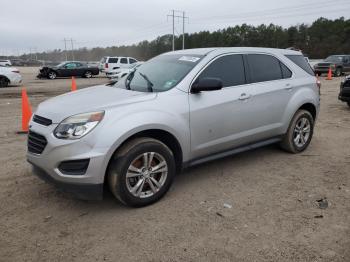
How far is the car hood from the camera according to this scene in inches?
149

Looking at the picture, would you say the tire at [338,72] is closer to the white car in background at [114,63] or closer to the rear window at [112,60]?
the white car in background at [114,63]

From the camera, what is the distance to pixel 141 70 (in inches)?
206

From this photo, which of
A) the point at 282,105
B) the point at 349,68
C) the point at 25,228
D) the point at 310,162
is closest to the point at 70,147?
the point at 25,228

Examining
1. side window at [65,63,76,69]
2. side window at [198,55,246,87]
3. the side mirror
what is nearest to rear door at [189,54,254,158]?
side window at [198,55,246,87]

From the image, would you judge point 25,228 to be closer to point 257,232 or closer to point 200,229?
point 200,229

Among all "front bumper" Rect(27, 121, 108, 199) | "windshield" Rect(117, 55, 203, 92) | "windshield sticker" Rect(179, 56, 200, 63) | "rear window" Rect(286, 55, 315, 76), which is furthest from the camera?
"rear window" Rect(286, 55, 315, 76)

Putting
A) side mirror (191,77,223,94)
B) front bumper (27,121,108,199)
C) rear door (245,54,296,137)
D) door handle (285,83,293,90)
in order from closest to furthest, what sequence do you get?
front bumper (27,121,108,199) → side mirror (191,77,223,94) → rear door (245,54,296,137) → door handle (285,83,293,90)

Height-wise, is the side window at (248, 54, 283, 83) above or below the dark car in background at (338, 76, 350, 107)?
above

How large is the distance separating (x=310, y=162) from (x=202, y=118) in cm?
Result: 226

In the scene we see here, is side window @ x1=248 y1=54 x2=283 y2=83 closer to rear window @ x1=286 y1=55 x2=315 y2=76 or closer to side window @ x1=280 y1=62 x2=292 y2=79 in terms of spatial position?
side window @ x1=280 y1=62 x2=292 y2=79

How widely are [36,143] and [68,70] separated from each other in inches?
1045

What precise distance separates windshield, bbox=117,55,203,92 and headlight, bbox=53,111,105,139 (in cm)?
98

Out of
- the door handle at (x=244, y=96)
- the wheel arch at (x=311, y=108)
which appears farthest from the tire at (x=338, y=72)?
the door handle at (x=244, y=96)

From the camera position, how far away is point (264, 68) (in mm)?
5340
